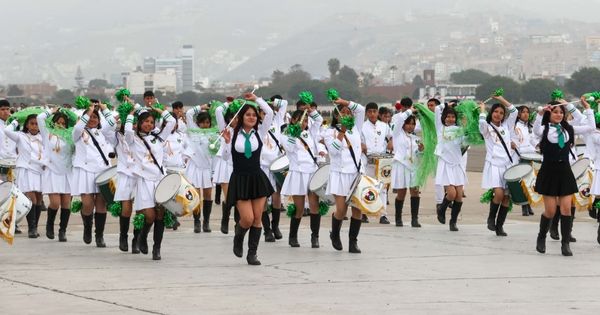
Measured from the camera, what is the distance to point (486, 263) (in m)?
15.8

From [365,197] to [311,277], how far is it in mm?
2264

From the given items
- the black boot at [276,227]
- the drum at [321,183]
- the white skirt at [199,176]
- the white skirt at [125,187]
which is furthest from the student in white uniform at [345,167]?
the white skirt at [199,176]

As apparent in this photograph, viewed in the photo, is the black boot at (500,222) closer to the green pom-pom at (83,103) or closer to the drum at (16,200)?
the green pom-pom at (83,103)

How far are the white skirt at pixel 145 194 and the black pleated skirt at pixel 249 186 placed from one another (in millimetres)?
1104

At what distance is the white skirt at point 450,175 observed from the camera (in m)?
20.1

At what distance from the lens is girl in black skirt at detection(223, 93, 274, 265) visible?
51.1 ft

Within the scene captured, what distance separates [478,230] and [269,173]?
9.10 ft

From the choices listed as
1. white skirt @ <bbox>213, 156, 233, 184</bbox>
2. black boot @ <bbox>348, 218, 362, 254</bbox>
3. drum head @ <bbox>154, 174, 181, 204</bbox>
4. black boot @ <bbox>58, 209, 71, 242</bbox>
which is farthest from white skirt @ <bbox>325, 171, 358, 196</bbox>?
black boot @ <bbox>58, 209, 71, 242</bbox>

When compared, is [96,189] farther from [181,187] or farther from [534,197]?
[534,197]

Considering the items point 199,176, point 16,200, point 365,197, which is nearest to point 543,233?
point 365,197

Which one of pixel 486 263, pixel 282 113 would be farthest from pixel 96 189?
pixel 486 263

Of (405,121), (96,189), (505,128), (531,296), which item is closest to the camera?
(531,296)

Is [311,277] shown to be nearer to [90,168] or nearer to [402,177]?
[90,168]

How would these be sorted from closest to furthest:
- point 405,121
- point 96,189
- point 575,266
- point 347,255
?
1. point 575,266
2. point 347,255
3. point 96,189
4. point 405,121
